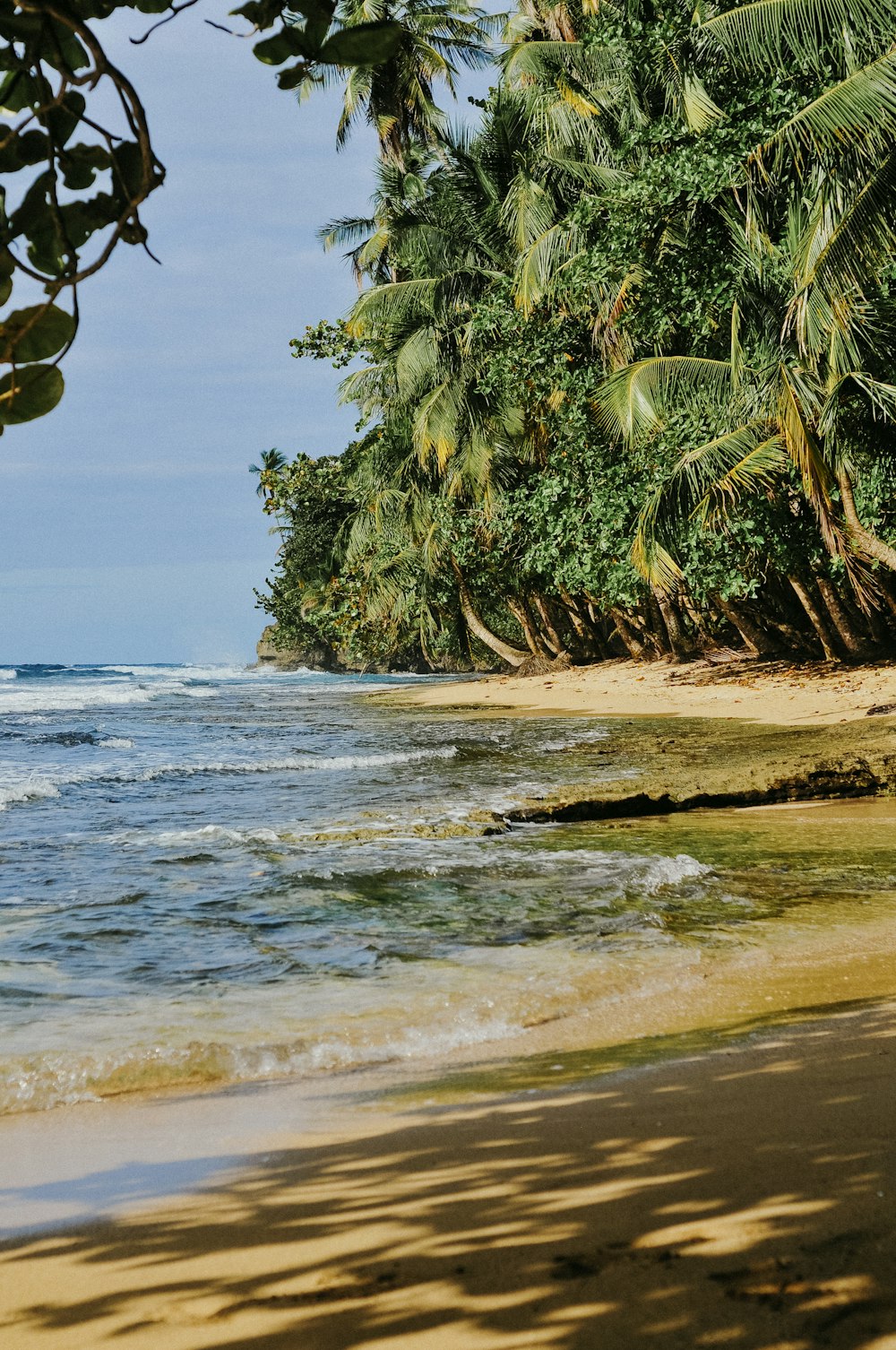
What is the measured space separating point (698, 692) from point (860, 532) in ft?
17.8

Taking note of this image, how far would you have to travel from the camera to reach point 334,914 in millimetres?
5316

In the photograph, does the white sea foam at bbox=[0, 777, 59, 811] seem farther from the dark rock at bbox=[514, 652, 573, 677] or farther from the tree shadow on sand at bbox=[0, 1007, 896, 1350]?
the dark rock at bbox=[514, 652, 573, 677]

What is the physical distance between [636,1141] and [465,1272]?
651mm

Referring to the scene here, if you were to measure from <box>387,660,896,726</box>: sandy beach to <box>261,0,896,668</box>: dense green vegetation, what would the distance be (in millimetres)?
1207

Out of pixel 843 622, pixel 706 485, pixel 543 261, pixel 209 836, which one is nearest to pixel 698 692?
pixel 843 622

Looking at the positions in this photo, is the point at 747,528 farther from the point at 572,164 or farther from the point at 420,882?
the point at 420,882

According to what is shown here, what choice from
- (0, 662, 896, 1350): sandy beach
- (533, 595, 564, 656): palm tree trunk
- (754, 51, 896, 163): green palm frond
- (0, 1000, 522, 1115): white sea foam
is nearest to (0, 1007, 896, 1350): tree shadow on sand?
(0, 662, 896, 1350): sandy beach

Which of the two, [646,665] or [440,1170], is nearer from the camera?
[440,1170]

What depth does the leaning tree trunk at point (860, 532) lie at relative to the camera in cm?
1389

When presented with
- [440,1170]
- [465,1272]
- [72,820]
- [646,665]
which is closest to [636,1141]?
[440,1170]

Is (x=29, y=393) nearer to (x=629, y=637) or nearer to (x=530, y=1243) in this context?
(x=530, y=1243)

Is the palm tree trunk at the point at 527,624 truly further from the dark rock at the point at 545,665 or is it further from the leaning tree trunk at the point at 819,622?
the leaning tree trunk at the point at 819,622

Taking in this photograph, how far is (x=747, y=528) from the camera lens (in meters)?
15.4

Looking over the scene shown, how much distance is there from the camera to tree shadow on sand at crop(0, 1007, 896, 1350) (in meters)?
1.64
